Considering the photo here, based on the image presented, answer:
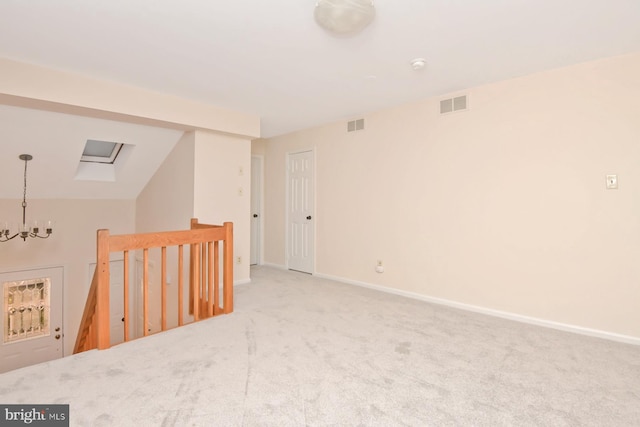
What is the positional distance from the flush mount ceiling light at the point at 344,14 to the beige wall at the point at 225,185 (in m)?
2.58

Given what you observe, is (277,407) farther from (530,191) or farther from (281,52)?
(530,191)

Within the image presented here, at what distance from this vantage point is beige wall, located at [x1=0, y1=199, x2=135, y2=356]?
14.6 ft

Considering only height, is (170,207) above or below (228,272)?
above

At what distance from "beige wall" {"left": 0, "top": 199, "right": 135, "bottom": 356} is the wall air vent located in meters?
4.90

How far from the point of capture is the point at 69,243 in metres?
4.86

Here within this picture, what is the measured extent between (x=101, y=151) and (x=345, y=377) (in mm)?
4356

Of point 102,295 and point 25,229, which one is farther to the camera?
point 25,229

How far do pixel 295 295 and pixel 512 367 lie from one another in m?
2.33

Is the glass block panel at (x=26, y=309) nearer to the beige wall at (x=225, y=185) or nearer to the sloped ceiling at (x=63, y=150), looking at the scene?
the sloped ceiling at (x=63, y=150)

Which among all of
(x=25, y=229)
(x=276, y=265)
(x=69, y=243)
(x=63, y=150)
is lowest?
(x=276, y=265)

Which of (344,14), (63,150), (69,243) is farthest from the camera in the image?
(69,243)

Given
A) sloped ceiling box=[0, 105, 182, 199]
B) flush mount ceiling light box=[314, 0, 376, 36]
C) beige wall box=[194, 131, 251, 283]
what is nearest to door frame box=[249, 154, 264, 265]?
beige wall box=[194, 131, 251, 283]

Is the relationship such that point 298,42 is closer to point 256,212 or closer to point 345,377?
point 345,377

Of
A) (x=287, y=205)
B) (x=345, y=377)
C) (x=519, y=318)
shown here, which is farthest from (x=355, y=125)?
(x=345, y=377)
